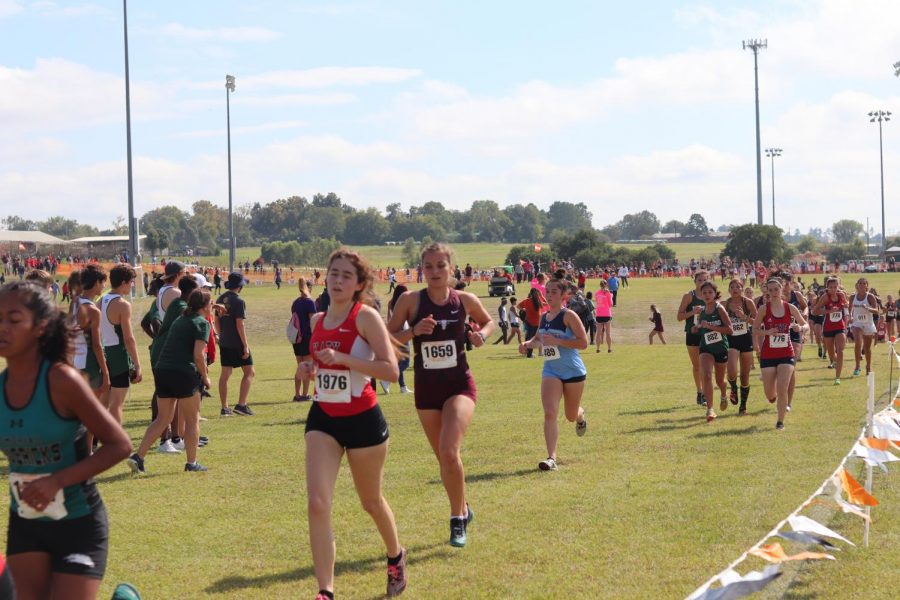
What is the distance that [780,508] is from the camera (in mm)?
9133

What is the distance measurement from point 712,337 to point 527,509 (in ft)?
22.9

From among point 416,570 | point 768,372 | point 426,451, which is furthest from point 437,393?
point 768,372

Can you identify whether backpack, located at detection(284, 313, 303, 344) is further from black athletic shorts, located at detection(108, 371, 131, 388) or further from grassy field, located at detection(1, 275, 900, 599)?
black athletic shorts, located at detection(108, 371, 131, 388)

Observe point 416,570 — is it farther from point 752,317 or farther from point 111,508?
point 752,317

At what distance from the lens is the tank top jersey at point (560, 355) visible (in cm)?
1140

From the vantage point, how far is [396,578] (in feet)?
22.1

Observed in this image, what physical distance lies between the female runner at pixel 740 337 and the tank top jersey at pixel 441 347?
856 cm

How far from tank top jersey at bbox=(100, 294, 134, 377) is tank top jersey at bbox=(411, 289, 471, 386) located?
5.12 metres

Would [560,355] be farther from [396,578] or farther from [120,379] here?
[396,578]

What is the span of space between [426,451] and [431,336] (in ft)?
16.5

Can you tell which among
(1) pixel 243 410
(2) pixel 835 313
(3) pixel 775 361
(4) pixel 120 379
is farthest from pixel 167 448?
(2) pixel 835 313

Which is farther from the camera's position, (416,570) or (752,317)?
(752,317)

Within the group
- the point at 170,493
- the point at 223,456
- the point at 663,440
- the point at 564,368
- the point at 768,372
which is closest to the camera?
the point at 170,493

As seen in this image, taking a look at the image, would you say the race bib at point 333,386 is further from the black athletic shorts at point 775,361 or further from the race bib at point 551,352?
the black athletic shorts at point 775,361
